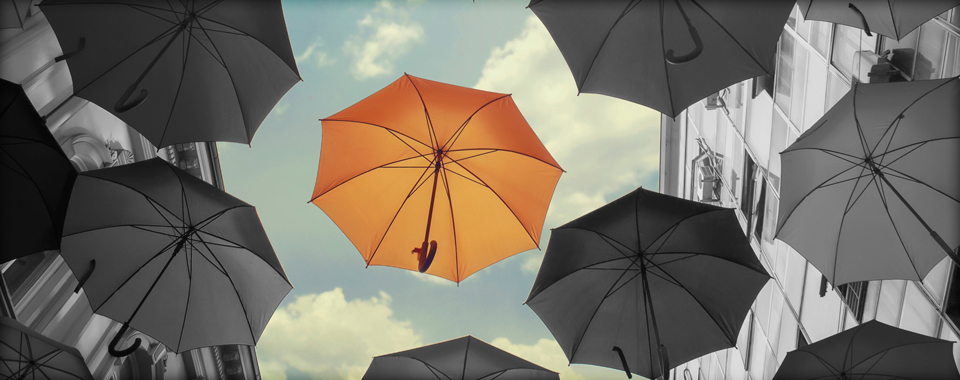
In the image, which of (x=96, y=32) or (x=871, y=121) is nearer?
(x=871, y=121)

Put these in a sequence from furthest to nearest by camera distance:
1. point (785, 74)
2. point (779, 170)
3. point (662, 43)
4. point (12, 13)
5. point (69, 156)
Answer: point (779, 170) < point (785, 74) < point (69, 156) < point (12, 13) < point (662, 43)

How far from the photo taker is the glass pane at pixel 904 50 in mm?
7340

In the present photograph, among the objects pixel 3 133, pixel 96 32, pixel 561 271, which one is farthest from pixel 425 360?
pixel 96 32

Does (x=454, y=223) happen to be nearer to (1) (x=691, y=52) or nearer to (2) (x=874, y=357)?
(1) (x=691, y=52)

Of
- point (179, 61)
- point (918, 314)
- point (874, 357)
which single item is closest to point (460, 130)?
point (179, 61)

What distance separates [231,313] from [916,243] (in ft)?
29.6

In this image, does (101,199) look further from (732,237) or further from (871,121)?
(871,121)

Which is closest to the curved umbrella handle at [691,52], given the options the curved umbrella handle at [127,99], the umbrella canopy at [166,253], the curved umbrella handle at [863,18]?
the curved umbrella handle at [863,18]

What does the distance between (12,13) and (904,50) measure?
47.0 ft

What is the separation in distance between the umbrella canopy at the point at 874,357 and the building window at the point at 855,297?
98.5 inches

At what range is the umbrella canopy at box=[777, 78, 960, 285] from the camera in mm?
6059

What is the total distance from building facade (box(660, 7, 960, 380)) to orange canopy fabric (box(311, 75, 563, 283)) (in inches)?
200

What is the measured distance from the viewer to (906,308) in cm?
776

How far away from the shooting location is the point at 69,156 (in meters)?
11.0
